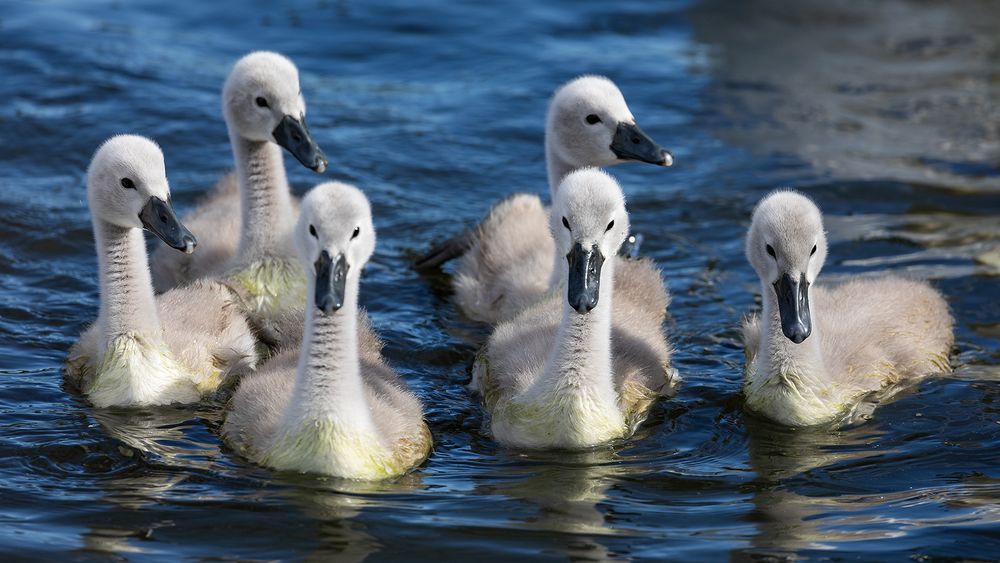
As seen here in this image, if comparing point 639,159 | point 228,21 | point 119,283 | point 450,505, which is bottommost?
point 450,505

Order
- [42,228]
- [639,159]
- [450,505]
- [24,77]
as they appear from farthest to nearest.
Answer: [24,77] → [42,228] → [639,159] → [450,505]

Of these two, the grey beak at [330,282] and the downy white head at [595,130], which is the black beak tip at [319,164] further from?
the grey beak at [330,282]

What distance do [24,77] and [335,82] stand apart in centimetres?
310

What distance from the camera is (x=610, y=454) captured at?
7859mm

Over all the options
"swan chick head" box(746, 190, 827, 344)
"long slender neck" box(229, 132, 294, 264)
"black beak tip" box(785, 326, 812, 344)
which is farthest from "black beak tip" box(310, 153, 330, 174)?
"black beak tip" box(785, 326, 812, 344)

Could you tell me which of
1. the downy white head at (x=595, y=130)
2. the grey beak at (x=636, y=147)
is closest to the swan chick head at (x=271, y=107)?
the downy white head at (x=595, y=130)

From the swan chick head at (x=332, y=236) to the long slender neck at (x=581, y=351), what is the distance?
1.22 m

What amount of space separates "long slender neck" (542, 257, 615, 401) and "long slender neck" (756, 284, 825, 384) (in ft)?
3.44

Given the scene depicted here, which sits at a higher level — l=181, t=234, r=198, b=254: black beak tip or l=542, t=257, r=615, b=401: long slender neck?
l=181, t=234, r=198, b=254: black beak tip

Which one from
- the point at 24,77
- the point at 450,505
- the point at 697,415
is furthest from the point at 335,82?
the point at 450,505

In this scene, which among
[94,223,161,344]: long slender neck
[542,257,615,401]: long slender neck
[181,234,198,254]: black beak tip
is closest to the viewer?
[542,257,615,401]: long slender neck

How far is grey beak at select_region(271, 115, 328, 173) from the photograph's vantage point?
9383mm

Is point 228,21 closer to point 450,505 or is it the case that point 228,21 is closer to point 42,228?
point 42,228

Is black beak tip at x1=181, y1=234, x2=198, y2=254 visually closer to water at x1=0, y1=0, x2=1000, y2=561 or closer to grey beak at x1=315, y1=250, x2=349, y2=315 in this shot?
water at x1=0, y1=0, x2=1000, y2=561
